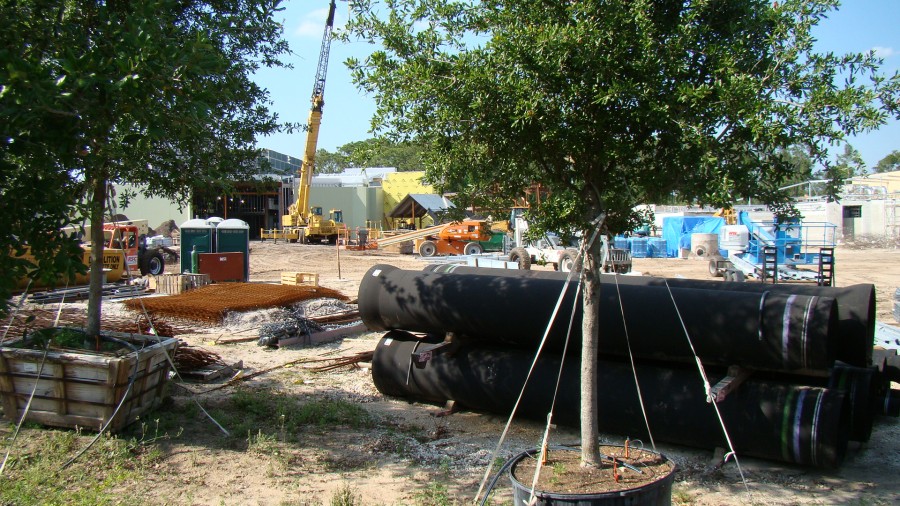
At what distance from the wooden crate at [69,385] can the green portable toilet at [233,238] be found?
13.4m

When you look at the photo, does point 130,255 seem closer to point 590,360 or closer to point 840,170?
point 590,360

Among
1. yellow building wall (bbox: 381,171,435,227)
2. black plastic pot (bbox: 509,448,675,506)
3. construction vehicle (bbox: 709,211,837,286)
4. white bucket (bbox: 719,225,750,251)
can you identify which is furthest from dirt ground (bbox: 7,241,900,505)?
yellow building wall (bbox: 381,171,435,227)

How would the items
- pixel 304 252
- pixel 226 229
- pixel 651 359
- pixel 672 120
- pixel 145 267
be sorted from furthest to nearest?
pixel 304 252 < pixel 145 267 < pixel 226 229 < pixel 651 359 < pixel 672 120

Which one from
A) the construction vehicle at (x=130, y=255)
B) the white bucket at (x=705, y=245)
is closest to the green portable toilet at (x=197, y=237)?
the construction vehicle at (x=130, y=255)

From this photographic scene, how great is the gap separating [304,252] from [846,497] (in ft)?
111

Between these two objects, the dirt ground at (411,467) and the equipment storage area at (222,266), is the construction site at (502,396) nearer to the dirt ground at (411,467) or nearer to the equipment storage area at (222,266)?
the dirt ground at (411,467)

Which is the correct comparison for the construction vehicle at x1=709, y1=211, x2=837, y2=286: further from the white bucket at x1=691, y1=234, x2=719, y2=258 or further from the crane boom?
the crane boom

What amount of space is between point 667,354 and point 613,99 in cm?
264

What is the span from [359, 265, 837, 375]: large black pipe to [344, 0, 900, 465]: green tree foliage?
122 cm

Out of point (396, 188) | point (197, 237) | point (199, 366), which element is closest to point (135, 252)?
point (197, 237)

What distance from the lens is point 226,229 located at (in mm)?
19469

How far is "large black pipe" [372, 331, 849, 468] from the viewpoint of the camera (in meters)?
5.46

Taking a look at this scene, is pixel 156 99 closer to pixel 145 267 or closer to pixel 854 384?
pixel 854 384

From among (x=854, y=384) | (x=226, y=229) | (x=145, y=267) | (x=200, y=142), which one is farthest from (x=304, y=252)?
(x=854, y=384)
